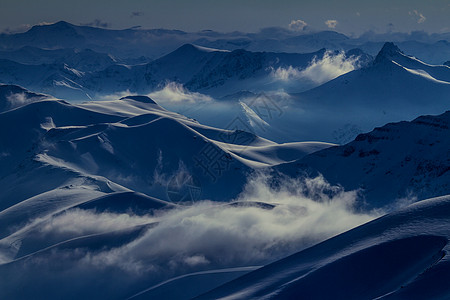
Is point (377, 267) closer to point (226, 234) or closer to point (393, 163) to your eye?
point (226, 234)

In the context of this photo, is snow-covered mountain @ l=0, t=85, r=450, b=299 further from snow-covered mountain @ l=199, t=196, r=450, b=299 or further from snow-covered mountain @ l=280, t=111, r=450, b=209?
snow-covered mountain @ l=280, t=111, r=450, b=209

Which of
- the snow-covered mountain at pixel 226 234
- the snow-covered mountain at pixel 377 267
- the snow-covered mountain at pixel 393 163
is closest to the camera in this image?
the snow-covered mountain at pixel 377 267

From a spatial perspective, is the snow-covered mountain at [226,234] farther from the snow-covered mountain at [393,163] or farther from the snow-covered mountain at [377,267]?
the snow-covered mountain at [393,163]

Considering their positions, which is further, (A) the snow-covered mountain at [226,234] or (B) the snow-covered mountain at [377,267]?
(A) the snow-covered mountain at [226,234]

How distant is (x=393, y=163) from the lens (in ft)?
548

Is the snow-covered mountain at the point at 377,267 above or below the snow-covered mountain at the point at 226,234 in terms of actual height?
below

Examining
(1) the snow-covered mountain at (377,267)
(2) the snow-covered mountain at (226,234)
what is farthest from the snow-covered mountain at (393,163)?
(1) the snow-covered mountain at (377,267)

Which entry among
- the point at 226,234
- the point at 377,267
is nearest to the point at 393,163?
the point at 226,234

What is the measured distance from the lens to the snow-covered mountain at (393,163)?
150000mm

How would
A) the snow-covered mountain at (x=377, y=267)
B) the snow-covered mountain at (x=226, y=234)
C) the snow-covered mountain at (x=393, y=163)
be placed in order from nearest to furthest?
the snow-covered mountain at (x=377, y=267), the snow-covered mountain at (x=226, y=234), the snow-covered mountain at (x=393, y=163)

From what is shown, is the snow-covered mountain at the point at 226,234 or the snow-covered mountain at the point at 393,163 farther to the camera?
the snow-covered mountain at the point at 393,163

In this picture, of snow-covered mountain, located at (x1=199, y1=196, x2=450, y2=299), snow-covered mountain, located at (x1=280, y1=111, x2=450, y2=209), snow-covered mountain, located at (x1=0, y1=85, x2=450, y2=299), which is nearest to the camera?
snow-covered mountain, located at (x1=199, y1=196, x2=450, y2=299)

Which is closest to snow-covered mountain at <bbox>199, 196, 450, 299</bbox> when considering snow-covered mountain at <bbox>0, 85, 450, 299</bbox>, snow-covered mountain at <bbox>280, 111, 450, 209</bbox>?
snow-covered mountain at <bbox>0, 85, 450, 299</bbox>

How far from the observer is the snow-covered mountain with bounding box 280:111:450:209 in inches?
5906
